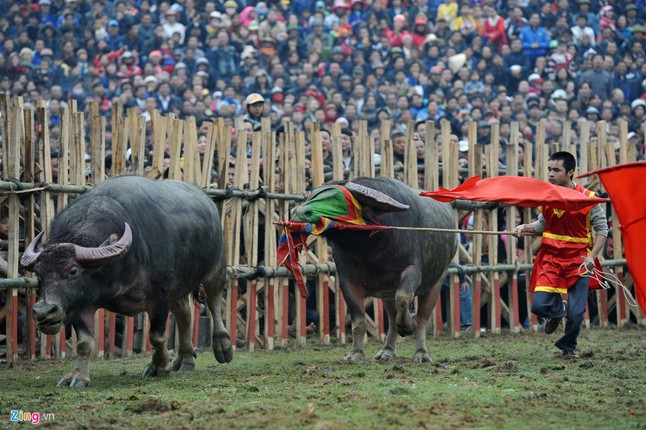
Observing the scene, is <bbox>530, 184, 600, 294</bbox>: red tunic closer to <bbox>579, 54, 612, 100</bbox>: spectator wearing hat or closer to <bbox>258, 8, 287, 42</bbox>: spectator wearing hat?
<bbox>579, 54, 612, 100</bbox>: spectator wearing hat

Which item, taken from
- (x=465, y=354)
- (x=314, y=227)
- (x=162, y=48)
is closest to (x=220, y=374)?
(x=314, y=227)

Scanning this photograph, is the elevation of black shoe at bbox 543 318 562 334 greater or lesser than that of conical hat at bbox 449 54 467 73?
lesser

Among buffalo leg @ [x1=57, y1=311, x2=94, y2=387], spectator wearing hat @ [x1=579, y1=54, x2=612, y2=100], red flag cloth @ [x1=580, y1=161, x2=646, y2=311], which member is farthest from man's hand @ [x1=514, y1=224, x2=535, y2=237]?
spectator wearing hat @ [x1=579, y1=54, x2=612, y2=100]

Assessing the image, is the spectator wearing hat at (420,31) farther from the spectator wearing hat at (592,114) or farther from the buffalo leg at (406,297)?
the buffalo leg at (406,297)

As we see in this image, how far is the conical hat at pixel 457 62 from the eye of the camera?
1962cm

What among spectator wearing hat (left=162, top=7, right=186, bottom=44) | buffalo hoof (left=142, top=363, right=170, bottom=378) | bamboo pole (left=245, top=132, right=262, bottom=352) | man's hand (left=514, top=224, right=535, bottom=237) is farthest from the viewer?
spectator wearing hat (left=162, top=7, right=186, bottom=44)

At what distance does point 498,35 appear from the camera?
20219 millimetres

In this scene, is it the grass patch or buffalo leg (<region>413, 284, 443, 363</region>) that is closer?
the grass patch

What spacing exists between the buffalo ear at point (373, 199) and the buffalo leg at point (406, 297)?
78 cm

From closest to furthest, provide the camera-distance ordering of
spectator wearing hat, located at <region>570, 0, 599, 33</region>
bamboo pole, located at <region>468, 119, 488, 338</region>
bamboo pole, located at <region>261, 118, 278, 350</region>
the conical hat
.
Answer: bamboo pole, located at <region>261, 118, 278, 350</region> < bamboo pole, located at <region>468, 119, 488, 338</region> < the conical hat < spectator wearing hat, located at <region>570, 0, 599, 33</region>

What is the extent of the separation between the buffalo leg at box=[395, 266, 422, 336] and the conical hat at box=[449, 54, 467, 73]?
402 inches

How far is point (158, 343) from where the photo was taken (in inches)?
344

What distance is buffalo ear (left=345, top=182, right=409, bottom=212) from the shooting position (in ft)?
30.6

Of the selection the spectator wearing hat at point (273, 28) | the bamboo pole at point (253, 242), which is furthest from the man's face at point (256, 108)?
the spectator wearing hat at point (273, 28)
